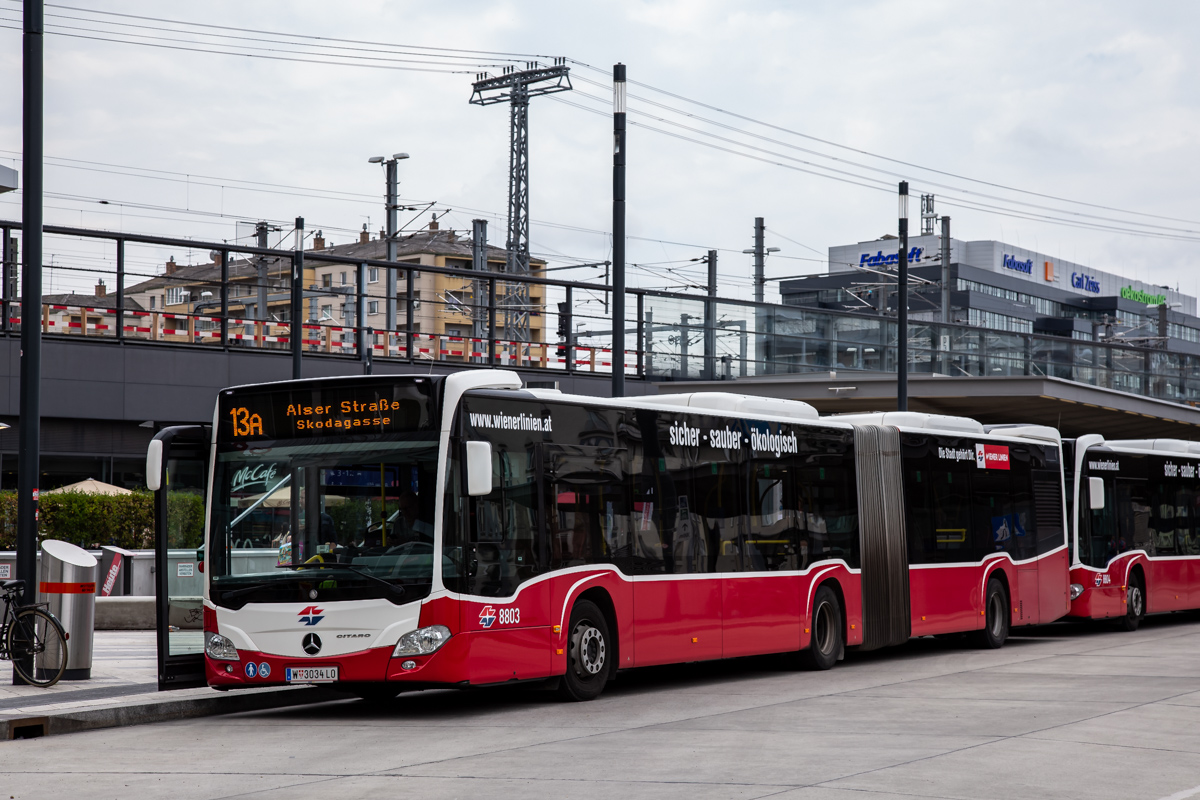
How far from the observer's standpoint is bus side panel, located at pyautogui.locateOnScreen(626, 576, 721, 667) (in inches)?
556

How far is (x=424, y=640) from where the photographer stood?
11.9 m

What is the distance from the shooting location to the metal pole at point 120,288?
3338 centimetres

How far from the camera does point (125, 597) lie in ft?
67.9

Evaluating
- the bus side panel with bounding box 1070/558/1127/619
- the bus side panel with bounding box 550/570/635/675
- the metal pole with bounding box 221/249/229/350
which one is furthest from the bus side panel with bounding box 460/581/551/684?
the metal pole with bounding box 221/249/229/350

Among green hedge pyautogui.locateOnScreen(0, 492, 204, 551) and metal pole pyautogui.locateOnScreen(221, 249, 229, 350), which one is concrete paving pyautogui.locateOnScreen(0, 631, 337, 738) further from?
metal pole pyautogui.locateOnScreen(221, 249, 229, 350)

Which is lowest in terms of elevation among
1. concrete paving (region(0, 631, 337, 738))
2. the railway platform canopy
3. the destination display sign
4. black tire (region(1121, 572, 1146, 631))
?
black tire (region(1121, 572, 1146, 631))

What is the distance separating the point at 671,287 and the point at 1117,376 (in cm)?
2714

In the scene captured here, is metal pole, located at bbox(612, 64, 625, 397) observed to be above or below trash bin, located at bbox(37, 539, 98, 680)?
above

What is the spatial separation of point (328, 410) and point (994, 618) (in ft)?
37.3

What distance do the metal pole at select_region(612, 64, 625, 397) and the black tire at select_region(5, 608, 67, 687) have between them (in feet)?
27.8

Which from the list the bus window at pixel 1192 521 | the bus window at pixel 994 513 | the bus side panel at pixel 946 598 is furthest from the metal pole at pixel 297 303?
the bus window at pixel 1192 521

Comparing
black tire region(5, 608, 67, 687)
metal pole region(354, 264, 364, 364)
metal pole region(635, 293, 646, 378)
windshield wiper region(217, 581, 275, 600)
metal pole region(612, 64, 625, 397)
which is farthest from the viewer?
metal pole region(635, 293, 646, 378)

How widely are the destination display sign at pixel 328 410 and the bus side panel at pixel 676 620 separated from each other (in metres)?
3.08

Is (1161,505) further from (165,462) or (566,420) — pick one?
(165,462)
